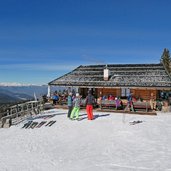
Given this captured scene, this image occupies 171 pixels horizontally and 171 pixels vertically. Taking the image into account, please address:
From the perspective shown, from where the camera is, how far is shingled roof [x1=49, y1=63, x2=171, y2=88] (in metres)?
25.5

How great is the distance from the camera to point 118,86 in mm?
25656

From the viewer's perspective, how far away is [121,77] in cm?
2766

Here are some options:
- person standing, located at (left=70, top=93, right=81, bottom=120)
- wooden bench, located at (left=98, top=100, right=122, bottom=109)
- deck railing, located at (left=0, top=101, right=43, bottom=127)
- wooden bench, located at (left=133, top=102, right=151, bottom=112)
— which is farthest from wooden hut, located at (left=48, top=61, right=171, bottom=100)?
person standing, located at (left=70, top=93, right=81, bottom=120)

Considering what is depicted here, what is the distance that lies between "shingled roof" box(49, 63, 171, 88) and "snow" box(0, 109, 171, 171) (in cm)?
687

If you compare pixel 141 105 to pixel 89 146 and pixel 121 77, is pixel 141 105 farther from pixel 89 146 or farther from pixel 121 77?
pixel 89 146

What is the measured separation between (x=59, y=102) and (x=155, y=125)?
11906 mm

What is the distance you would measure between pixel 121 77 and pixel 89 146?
15.9 meters

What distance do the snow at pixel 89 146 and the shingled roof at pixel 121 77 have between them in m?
6.87

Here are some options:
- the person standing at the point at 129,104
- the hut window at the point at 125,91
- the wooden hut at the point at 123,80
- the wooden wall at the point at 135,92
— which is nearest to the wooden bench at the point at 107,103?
the person standing at the point at 129,104

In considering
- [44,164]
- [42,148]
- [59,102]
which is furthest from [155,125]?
[59,102]

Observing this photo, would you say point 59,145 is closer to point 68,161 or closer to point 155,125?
point 68,161

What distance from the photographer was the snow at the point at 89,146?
988 centimetres

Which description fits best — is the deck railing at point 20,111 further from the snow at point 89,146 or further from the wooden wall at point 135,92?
the wooden wall at point 135,92

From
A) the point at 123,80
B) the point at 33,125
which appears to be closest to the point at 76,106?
the point at 33,125
